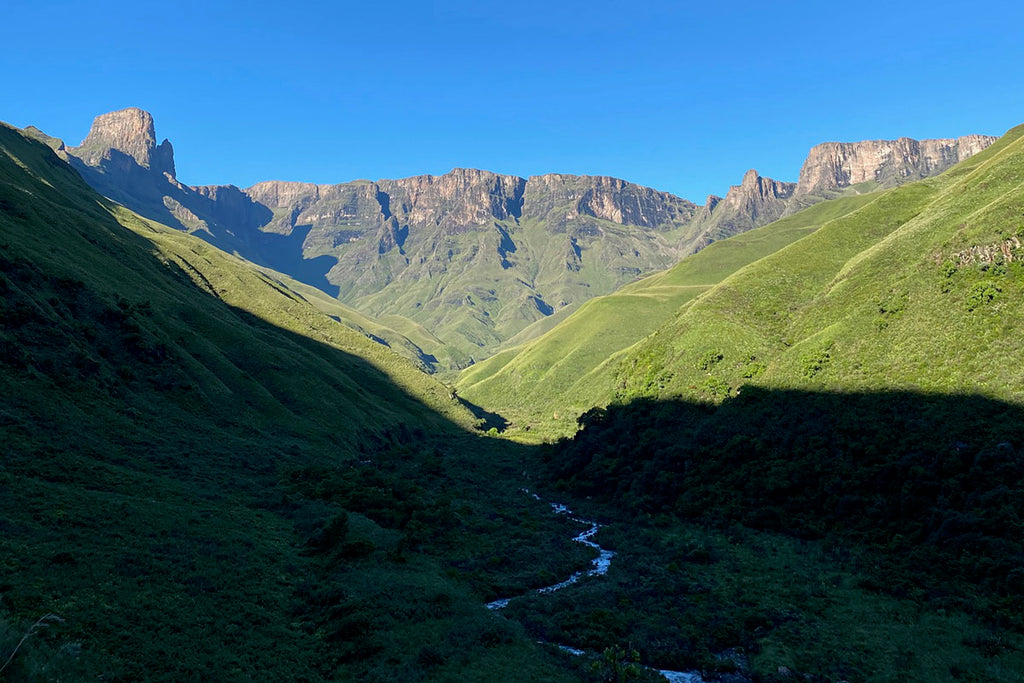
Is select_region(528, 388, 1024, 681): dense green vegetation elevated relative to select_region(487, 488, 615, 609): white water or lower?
elevated

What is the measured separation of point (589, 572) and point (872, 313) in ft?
251

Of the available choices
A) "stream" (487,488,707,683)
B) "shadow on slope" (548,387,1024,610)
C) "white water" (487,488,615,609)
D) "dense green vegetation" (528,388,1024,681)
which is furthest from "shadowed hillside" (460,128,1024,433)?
"white water" (487,488,615,609)

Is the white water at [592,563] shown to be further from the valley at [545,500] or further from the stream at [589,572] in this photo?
the valley at [545,500]

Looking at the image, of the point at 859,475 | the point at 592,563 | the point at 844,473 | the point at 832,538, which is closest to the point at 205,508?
the point at 592,563

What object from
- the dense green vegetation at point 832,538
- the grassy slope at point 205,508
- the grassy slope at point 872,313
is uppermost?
the grassy slope at point 872,313

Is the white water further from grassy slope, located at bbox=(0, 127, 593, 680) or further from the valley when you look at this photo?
grassy slope, located at bbox=(0, 127, 593, 680)

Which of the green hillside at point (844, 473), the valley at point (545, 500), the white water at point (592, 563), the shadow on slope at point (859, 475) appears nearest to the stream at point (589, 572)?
the white water at point (592, 563)

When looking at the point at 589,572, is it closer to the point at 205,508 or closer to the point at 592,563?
the point at 592,563

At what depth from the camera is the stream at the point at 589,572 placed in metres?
35.5

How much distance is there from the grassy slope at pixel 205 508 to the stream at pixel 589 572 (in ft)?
8.50

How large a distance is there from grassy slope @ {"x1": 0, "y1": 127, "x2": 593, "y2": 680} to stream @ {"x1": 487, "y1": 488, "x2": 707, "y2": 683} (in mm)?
2590

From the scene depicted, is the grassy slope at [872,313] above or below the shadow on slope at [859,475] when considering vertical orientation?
above

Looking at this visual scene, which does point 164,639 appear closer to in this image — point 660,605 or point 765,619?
point 660,605

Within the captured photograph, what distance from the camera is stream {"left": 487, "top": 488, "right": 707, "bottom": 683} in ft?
117
